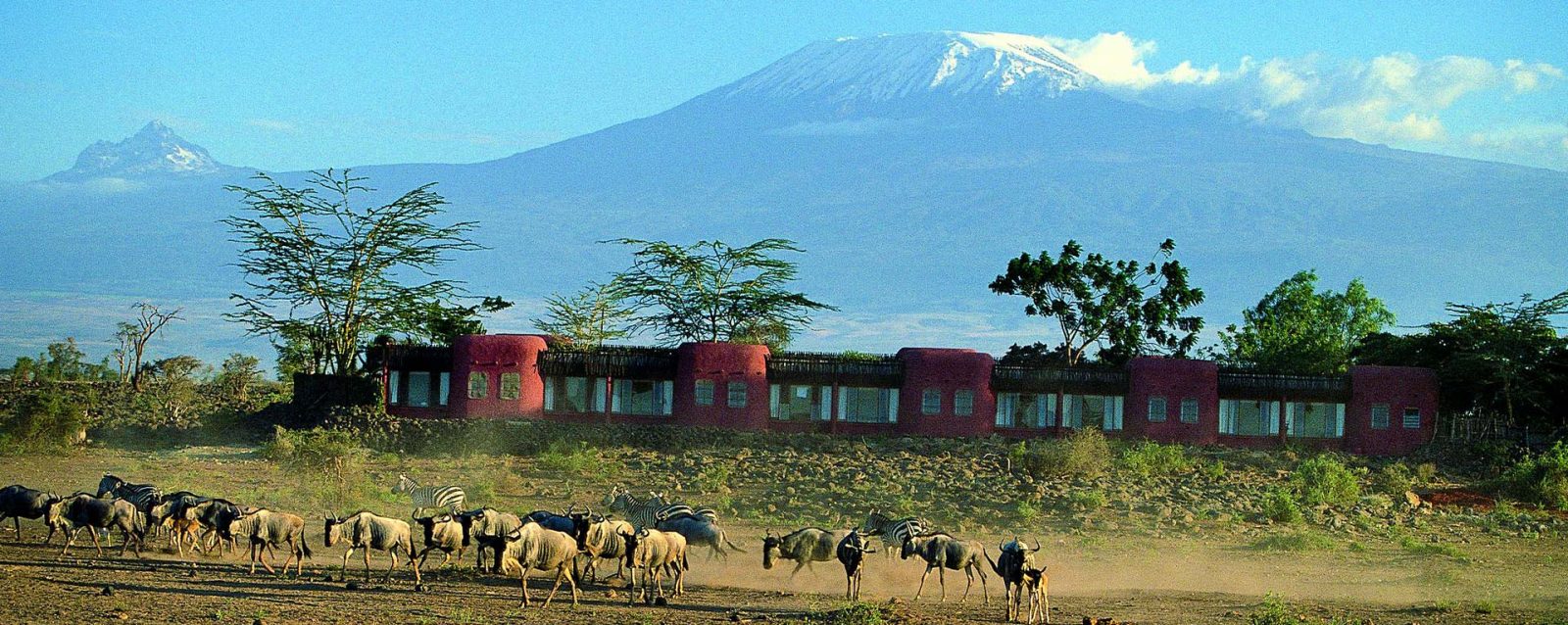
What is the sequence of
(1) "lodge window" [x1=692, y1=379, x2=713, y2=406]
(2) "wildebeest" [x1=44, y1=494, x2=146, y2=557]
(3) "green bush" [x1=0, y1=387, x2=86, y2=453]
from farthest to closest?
(1) "lodge window" [x1=692, y1=379, x2=713, y2=406] → (3) "green bush" [x1=0, y1=387, x2=86, y2=453] → (2) "wildebeest" [x1=44, y1=494, x2=146, y2=557]

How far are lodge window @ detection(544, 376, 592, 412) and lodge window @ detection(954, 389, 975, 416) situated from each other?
1013 centimetres

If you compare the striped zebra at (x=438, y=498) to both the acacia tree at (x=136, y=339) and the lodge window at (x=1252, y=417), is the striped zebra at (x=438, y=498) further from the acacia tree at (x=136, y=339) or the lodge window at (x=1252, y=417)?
the acacia tree at (x=136, y=339)

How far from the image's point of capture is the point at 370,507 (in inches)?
1193

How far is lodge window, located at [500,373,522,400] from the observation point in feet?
147

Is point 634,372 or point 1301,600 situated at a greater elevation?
point 634,372

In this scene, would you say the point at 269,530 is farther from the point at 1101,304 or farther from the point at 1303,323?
the point at 1303,323

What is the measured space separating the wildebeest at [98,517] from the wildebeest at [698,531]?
798cm

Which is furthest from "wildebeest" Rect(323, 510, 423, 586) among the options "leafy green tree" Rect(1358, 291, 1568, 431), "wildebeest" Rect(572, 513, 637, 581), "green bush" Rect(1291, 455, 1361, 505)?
"leafy green tree" Rect(1358, 291, 1568, 431)

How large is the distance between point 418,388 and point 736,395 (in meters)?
9.30

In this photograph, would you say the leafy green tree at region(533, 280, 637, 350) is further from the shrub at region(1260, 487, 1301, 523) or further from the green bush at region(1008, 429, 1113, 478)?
the shrub at region(1260, 487, 1301, 523)

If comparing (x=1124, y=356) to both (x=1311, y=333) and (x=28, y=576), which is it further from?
(x=28, y=576)

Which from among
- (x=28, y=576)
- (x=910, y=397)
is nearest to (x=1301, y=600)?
(x=28, y=576)

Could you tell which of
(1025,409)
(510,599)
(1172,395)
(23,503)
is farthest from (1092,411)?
(23,503)

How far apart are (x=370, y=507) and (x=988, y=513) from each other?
11877 millimetres
